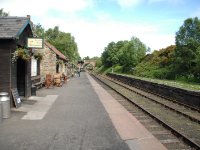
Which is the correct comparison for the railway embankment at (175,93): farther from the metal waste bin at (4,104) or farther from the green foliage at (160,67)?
the green foliage at (160,67)

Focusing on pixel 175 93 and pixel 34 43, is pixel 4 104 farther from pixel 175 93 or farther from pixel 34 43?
pixel 175 93

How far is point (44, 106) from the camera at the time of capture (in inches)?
655

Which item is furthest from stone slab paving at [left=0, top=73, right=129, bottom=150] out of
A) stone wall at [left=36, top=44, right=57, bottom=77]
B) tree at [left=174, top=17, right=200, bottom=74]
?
tree at [left=174, top=17, right=200, bottom=74]

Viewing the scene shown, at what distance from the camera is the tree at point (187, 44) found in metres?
40.0

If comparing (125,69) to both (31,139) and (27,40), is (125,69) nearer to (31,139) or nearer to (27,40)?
(27,40)

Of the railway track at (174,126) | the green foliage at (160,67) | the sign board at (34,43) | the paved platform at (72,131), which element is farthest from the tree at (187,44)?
the paved platform at (72,131)

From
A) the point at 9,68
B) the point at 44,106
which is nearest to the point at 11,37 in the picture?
the point at 9,68

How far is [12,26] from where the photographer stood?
16016 millimetres

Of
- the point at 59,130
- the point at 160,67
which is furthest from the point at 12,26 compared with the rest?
the point at 160,67

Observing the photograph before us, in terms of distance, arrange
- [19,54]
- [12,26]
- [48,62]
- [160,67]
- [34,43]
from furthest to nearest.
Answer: [160,67]
[48,62]
[34,43]
[12,26]
[19,54]

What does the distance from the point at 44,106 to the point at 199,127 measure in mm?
7568

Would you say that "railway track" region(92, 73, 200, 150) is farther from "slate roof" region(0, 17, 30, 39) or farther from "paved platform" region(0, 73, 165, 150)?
"slate roof" region(0, 17, 30, 39)

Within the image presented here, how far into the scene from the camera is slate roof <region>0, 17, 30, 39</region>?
1483 cm

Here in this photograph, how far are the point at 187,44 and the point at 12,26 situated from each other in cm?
2845
